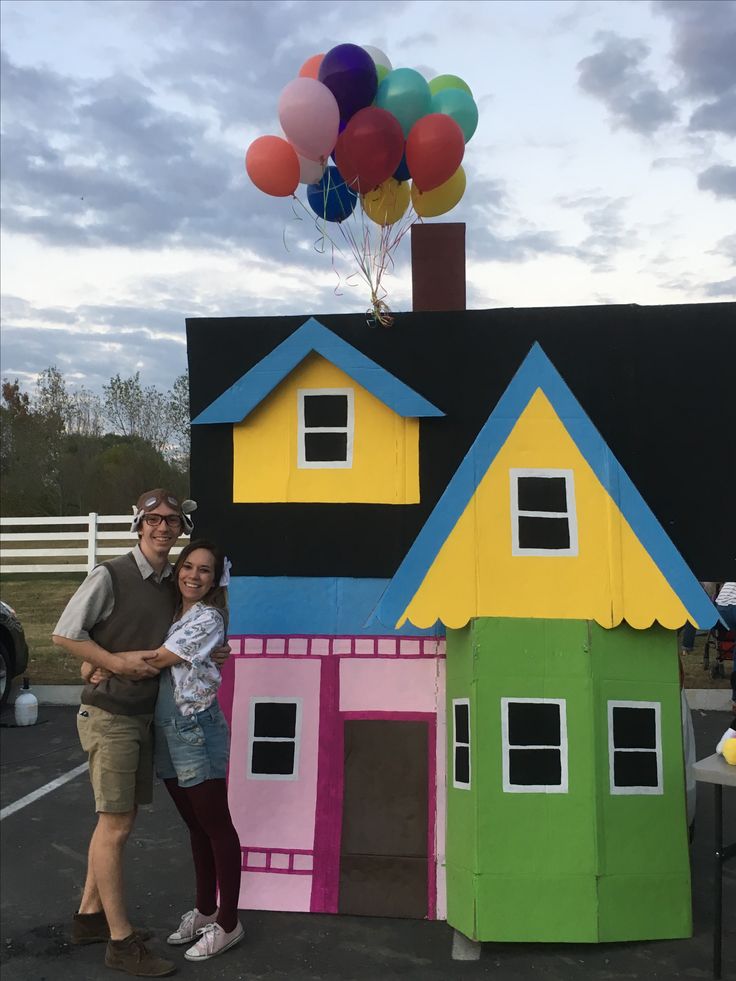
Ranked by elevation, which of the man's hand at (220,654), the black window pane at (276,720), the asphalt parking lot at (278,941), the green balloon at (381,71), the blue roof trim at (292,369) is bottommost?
the asphalt parking lot at (278,941)

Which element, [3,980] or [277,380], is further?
[277,380]

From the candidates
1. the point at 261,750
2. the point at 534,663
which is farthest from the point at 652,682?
the point at 261,750

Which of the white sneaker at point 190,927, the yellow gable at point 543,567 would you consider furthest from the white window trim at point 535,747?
the white sneaker at point 190,927

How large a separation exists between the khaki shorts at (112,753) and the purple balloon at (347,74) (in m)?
3.45

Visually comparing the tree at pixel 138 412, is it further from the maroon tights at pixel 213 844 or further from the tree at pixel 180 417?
the maroon tights at pixel 213 844

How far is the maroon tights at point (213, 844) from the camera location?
12.4ft

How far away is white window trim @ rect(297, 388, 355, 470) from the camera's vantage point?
479 centimetres

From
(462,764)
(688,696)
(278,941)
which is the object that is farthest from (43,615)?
(462,764)

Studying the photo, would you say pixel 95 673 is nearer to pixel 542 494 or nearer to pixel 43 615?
→ pixel 542 494

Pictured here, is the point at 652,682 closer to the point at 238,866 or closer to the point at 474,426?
the point at 474,426

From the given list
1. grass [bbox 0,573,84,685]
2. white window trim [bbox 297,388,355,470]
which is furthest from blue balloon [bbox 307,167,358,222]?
grass [bbox 0,573,84,685]

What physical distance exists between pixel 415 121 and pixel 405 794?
3.77m

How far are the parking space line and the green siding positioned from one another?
11.3ft

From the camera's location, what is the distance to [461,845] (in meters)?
4.14
